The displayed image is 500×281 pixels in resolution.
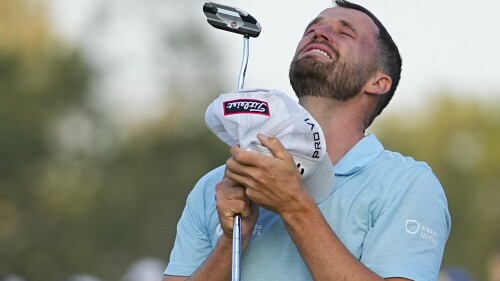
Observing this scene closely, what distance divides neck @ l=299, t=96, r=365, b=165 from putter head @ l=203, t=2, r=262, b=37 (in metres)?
0.33

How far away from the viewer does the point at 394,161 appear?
4469 mm

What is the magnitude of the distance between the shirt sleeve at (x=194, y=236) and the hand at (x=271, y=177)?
65 cm

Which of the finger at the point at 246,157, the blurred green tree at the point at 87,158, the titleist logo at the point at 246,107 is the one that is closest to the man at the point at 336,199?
the finger at the point at 246,157

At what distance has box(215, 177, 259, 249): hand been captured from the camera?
4082 mm

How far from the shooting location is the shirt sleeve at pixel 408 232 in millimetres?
4191

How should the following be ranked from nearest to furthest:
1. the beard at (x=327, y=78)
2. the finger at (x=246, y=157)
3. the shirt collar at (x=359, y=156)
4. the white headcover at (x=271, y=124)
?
the finger at (x=246, y=157) < the white headcover at (x=271, y=124) < the shirt collar at (x=359, y=156) < the beard at (x=327, y=78)

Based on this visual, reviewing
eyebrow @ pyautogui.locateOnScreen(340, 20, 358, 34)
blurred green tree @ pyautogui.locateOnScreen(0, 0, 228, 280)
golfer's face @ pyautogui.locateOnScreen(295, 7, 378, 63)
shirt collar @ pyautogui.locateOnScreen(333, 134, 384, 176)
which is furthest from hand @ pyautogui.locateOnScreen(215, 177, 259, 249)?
blurred green tree @ pyautogui.locateOnScreen(0, 0, 228, 280)

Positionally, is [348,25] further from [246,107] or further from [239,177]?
[239,177]

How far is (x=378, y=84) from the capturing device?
4816 millimetres

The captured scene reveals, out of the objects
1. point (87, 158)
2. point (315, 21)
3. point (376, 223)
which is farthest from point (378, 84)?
point (87, 158)

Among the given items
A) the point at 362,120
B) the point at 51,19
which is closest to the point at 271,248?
the point at 362,120

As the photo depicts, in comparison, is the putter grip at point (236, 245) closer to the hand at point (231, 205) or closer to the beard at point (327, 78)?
the hand at point (231, 205)

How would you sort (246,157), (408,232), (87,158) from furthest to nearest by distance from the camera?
(87,158) → (408,232) → (246,157)

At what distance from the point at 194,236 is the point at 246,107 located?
0.75 m
